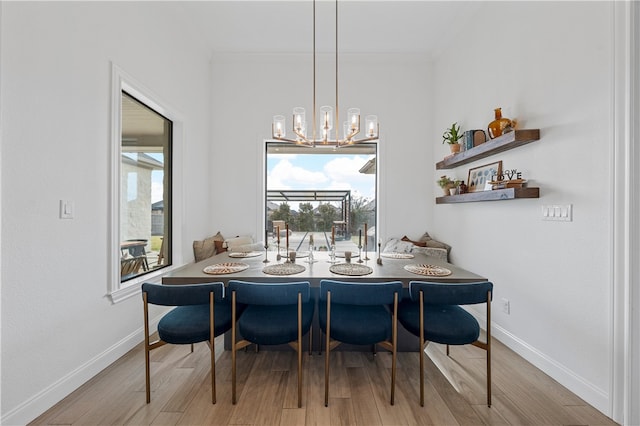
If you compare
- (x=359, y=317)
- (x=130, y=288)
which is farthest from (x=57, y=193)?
(x=359, y=317)

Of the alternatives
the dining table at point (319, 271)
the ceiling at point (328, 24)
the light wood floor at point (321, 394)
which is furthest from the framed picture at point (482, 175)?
the ceiling at point (328, 24)

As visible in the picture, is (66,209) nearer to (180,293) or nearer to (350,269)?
(180,293)

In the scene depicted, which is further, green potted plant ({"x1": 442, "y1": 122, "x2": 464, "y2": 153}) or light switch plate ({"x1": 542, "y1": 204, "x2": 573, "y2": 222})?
green potted plant ({"x1": 442, "y1": 122, "x2": 464, "y2": 153})

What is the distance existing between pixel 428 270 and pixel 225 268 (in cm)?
145

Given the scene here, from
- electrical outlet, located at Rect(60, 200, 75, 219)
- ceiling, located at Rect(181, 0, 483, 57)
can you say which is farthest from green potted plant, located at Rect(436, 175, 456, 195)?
electrical outlet, located at Rect(60, 200, 75, 219)

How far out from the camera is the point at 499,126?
7.59 ft

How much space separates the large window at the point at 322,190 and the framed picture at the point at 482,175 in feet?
4.53

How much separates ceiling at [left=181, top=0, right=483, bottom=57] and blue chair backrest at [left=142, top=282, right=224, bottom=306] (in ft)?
9.41

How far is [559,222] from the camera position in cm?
190

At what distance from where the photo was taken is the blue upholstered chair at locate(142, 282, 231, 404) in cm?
153

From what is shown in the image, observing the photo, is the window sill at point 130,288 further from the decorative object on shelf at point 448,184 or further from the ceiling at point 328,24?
the decorative object on shelf at point 448,184

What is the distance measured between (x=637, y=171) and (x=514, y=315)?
139 cm

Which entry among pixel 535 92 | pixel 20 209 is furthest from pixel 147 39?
pixel 535 92

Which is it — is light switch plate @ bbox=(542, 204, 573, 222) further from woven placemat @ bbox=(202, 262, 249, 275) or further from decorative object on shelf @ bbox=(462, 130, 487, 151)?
woven placemat @ bbox=(202, 262, 249, 275)
